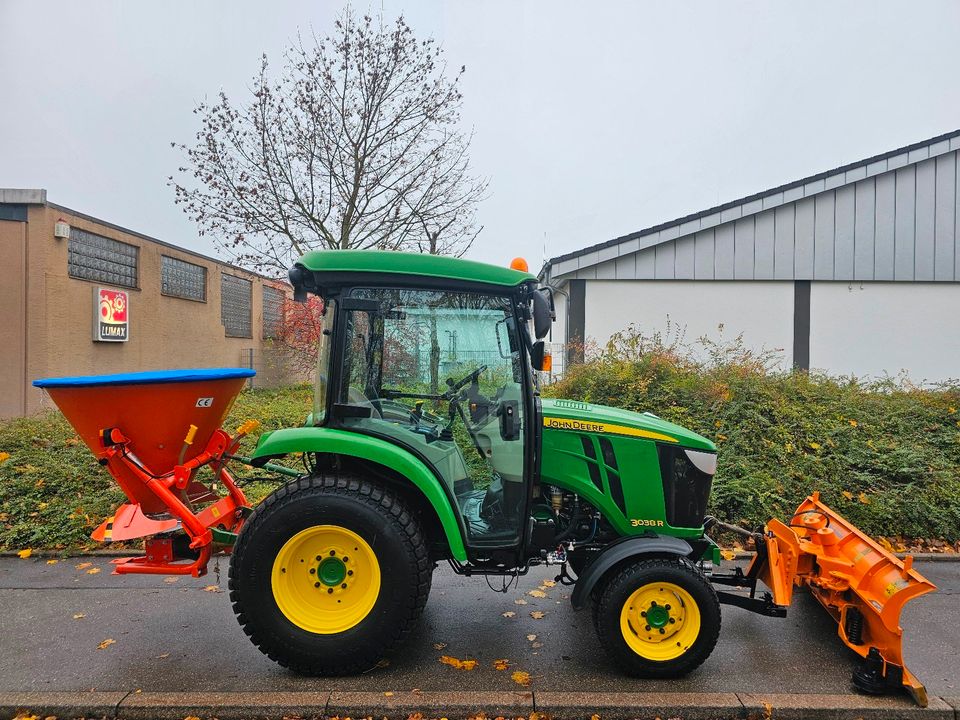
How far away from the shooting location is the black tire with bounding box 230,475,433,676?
10.3 ft

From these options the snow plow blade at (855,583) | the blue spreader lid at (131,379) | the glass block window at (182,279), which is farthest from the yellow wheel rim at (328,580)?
the glass block window at (182,279)

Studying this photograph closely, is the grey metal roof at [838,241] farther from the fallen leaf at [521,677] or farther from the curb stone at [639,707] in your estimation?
the curb stone at [639,707]

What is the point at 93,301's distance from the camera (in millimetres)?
13109

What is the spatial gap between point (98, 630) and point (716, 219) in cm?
964

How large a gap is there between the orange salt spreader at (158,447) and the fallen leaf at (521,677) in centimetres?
175

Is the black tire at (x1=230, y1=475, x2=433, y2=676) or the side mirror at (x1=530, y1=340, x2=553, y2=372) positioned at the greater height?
the side mirror at (x1=530, y1=340, x2=553, y2=372)

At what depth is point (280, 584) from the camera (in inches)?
127

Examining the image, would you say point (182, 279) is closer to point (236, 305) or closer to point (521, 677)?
point (236, 305)

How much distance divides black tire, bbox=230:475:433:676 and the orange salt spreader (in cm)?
47

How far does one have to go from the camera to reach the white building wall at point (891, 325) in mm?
10250

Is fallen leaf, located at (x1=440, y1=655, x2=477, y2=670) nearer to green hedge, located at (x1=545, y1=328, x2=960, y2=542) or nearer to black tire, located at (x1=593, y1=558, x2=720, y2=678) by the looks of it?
black tire, located at (x1=593, y1=558, x2=720, y2=678)

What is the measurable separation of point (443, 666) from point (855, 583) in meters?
2.18

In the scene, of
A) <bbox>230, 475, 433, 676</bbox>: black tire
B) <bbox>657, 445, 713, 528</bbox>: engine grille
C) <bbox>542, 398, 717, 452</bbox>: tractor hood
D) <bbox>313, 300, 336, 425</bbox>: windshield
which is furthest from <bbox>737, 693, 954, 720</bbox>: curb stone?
<bbox>313, 300, 336, 425</bbox>: windshield

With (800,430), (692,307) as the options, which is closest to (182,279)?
(692,307)
